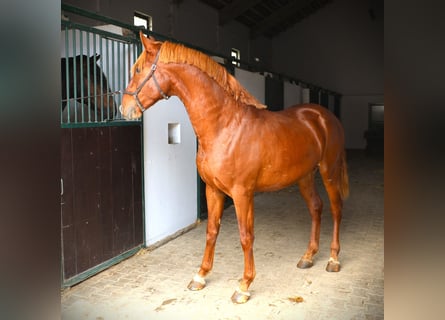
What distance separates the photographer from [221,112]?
2439 millimetres

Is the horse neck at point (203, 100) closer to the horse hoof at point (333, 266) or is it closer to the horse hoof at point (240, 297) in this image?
the horse hoof at point (240, 297)

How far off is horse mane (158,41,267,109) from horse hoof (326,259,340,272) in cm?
139

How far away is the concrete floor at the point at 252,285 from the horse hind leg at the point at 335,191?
152 millimetres

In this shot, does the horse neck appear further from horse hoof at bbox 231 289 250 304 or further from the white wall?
the white wall

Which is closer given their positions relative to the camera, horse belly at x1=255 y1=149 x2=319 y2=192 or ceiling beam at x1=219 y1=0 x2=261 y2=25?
horse belly at x1=255 y1=149 x2=319 y2=192

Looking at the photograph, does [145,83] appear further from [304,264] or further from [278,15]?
[278,15]

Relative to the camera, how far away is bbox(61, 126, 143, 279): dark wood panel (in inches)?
105

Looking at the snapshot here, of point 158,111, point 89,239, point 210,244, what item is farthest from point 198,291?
point 158,111

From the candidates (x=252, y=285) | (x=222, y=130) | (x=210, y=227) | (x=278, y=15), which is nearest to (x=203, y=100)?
(x=222, y=130)

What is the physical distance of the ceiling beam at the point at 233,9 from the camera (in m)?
10.7

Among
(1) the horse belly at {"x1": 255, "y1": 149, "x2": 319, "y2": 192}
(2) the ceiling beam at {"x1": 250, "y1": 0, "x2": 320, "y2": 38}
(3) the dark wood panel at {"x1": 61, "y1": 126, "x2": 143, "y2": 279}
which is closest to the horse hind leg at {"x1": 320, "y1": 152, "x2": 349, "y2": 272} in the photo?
(1) the horse belly at {"x1": 255, "y1": 149, "x2": 319, "y2": 192}

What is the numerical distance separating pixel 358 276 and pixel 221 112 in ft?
5.23

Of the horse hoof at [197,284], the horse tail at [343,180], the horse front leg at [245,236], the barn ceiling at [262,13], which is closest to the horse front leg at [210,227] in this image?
the horse hoof at [197,284]

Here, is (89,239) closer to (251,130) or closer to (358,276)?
(251,130)
